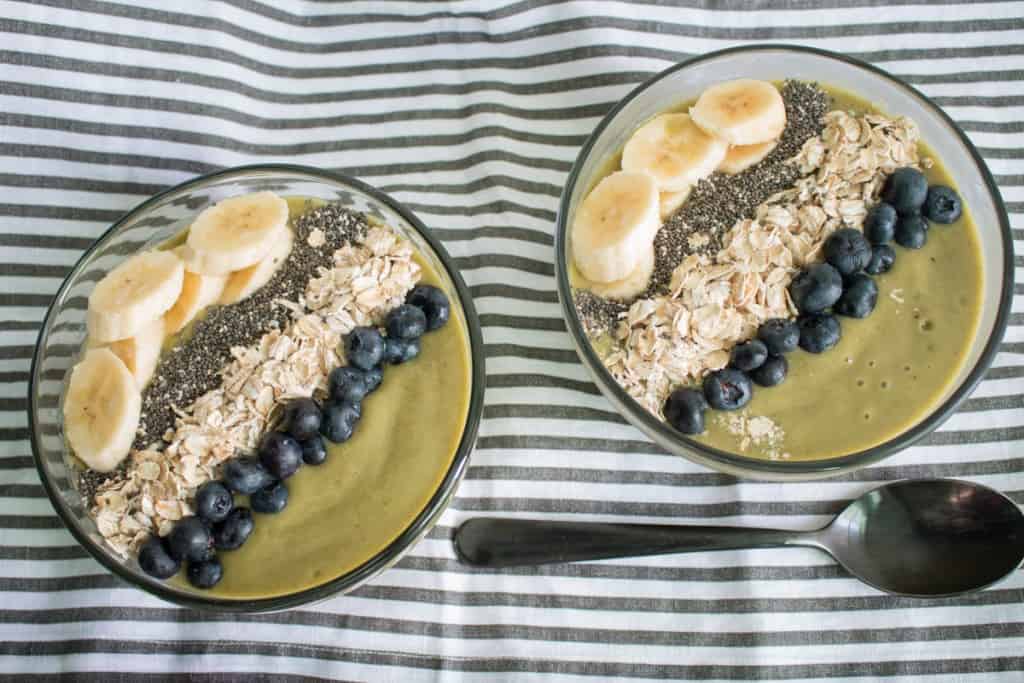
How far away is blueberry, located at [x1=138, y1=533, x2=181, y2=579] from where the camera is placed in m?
1.82

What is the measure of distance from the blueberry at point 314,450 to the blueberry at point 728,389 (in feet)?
2.66

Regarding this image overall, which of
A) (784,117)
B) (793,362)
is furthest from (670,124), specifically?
(793,362)

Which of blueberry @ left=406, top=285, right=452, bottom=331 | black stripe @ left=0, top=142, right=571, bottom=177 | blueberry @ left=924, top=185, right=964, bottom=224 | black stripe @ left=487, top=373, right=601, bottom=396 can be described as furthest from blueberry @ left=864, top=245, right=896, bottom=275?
blueberry @ left=406, top=285, right=452, bottom=331

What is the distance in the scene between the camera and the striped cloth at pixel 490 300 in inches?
81.0

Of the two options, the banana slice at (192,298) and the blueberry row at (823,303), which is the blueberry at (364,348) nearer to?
the banana slice at (192,298)

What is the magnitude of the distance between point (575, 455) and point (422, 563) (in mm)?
433

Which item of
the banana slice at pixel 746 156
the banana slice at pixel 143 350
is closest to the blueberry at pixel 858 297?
the banana slice at pixel 746 156

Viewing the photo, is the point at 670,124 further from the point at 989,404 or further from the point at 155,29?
the point at 155,29

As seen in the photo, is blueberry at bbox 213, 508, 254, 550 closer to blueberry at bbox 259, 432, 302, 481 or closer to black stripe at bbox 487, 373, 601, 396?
blueberry at bbox 259, 432, 302, 481

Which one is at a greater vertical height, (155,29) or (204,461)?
(155,29)

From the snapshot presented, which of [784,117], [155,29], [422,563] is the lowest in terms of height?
[422,563]

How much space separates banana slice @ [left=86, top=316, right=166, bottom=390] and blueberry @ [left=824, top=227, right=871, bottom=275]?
1.45m

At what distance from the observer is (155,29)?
2438mm

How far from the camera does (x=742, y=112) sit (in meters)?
2.04
